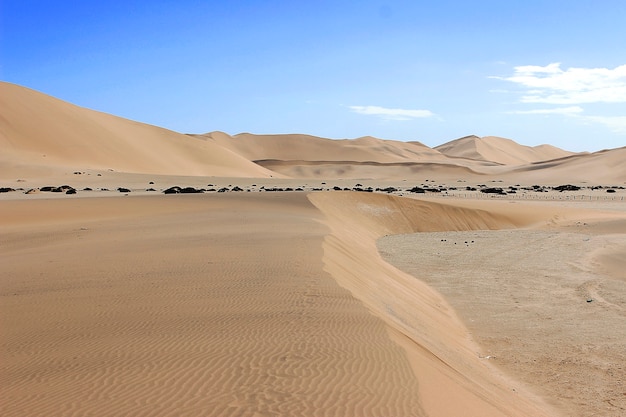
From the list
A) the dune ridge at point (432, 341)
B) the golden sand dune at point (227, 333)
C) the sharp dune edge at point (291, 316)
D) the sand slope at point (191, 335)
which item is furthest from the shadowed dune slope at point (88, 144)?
the dune ridge at point (432, 341)

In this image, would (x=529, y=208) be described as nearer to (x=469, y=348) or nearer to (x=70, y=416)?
(x=469, y=348)

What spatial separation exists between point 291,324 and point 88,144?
84.1 metres

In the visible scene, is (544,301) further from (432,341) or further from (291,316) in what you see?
(291,316)

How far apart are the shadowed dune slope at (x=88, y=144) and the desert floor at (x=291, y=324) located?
2089 inches

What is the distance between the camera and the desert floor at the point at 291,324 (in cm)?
628

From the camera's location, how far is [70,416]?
18.2 ft

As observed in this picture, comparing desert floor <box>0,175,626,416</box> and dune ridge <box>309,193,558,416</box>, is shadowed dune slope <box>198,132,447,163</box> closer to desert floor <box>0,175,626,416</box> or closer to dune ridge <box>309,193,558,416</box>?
dune ridge <box>309,193,558,416</box>

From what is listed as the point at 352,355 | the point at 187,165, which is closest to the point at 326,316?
the point at 352,355

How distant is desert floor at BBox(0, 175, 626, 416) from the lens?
6277mm

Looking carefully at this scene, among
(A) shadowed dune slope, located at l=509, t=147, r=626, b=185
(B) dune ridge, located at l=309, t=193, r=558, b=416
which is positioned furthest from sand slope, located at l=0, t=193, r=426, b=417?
(A) shadowed dune slope, located at l=509, t=147, r=626, b=185

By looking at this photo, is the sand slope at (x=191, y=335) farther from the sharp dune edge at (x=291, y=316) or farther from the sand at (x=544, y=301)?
the sand at (x=544, y=301)

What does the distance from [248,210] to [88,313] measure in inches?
789

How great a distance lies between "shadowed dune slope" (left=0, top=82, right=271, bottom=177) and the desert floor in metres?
53.1

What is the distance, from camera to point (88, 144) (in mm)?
86125
